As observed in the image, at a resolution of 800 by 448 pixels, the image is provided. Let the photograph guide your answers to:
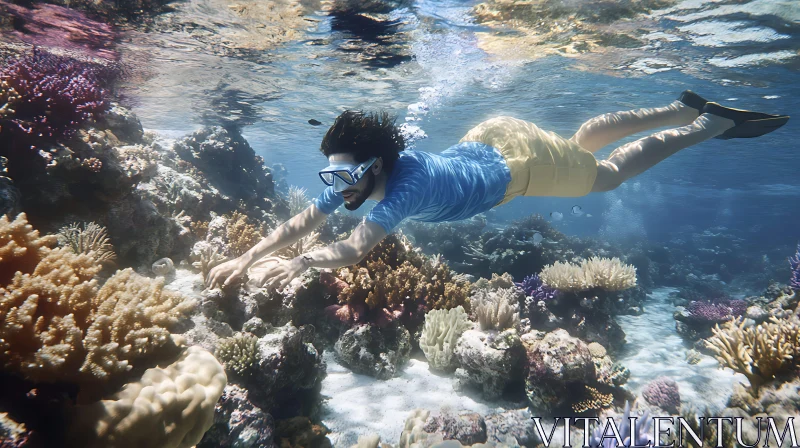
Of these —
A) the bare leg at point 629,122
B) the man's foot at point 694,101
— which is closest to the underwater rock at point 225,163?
the bare leg at point 629,122

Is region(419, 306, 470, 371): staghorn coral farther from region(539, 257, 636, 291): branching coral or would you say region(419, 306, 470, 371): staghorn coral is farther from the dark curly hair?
region(539, 257, 636, 291): branching coral

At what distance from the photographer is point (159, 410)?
87.7 inches

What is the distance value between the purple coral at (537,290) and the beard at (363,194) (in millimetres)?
5206

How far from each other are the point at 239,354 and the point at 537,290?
249 inches

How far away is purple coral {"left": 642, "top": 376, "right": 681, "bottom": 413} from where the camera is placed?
5438 millimetres

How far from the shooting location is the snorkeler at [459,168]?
3285mm

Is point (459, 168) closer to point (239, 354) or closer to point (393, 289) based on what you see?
point (393, 289)

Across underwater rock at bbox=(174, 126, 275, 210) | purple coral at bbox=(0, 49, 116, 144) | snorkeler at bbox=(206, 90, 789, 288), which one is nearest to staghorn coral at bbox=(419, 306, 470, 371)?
snorkeler at bbox=(206, 90, 789, 288)

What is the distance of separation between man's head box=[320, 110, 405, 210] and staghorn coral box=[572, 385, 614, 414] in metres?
3.85

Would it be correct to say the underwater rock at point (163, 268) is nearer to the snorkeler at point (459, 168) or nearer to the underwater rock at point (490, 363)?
the snorkeler at point (459, 168)

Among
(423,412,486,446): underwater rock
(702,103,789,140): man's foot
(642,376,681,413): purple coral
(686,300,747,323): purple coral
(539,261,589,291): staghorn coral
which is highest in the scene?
(702,103,789,140): man's foot

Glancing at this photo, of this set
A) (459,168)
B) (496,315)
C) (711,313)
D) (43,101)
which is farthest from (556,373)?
(711,313)

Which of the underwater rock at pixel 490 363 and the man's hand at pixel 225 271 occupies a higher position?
the man's hand at pixel 225 271

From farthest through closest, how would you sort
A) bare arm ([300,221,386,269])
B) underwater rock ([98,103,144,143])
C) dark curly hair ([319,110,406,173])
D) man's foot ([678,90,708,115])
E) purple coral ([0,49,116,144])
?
underwater rock ([98,103,144,143]), man's foot ([678,90,708,115]), purple coral ([0,49,116,144]), dark curly hair ([319,110,406,173]), bare arm ([300,221,386,269])
